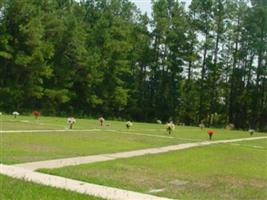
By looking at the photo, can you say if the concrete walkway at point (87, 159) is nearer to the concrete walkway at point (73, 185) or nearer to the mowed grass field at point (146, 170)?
the mowed grass field at point (146, 170)

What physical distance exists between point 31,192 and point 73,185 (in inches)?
50.6

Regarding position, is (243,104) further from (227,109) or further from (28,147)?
(28,147)

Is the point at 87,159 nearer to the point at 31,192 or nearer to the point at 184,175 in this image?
the point at 184,175

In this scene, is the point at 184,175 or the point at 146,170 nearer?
the point at 184,175

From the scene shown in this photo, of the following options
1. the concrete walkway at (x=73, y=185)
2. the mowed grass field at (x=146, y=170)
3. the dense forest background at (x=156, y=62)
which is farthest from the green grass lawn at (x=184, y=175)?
the dense forest background at (x=156, y=62)

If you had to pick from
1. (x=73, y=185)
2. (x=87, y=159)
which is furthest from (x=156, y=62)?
(x=73, y=185)

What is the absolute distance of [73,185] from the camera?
31.4 feet

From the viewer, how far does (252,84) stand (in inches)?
2149

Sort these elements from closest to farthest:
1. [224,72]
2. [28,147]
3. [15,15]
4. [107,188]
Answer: [107,188] → [28,147] → [15,15] → [224,72]

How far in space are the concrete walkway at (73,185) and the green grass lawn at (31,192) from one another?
0.36 m

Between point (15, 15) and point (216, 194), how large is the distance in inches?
1431

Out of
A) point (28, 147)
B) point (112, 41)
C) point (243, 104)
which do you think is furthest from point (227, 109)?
point (28, 147)

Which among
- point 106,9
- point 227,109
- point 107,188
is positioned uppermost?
point 106,9

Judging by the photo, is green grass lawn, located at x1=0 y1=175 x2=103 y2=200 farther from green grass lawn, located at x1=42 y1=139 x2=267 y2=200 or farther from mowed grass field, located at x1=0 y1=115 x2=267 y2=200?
green grass lawn, located at x1=42 y1=139 x2=267 y2=200
